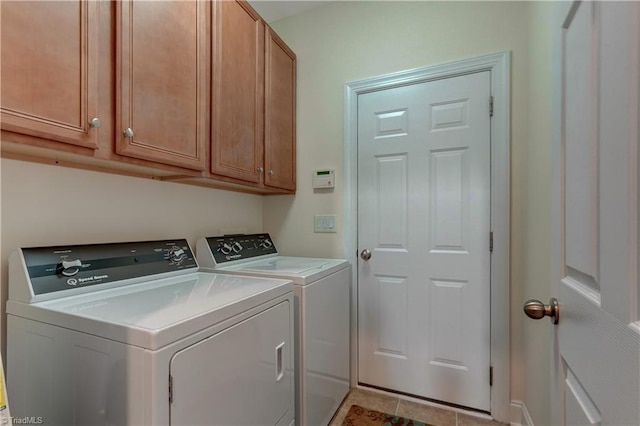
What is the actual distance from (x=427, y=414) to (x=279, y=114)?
2191mm

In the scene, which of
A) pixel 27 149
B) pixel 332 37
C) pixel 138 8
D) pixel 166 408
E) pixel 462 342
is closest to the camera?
pixel 166 408

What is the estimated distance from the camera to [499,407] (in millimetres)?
1697

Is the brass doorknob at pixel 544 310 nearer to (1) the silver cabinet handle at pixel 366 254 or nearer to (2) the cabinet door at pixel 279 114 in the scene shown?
(1) the silver cabinet handle at pixel 366 254

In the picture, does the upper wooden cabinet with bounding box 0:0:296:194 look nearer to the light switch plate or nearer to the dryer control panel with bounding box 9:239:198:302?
the dryer control panel with bounding box 9:239:198:302

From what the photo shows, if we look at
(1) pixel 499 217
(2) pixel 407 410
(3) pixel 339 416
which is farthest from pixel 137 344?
(1) pixel 499 217

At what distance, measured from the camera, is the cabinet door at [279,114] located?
6.32 feet

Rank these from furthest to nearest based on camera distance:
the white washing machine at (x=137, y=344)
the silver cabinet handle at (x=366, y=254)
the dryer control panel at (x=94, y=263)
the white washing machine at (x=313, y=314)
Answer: the silver cabinet handle at (x=366, y=254) → the white washing machine at (x=313, y=314) → the dryer control panel at (x=94, y=263) → the white washing machine at (x=137, y=344)

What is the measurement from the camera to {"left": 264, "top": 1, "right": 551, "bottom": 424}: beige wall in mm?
1412

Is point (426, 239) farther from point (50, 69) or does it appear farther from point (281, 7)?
point (281, 7)

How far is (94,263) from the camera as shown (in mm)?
1154

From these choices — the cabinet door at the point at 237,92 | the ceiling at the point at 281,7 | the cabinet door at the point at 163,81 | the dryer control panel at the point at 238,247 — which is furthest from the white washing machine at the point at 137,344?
the ceiling at the point at 281,7

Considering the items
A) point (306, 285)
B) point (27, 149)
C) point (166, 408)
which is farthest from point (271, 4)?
point (166, 408)

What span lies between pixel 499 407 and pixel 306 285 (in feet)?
4.63

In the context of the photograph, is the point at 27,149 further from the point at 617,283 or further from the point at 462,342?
the point at 462,342
